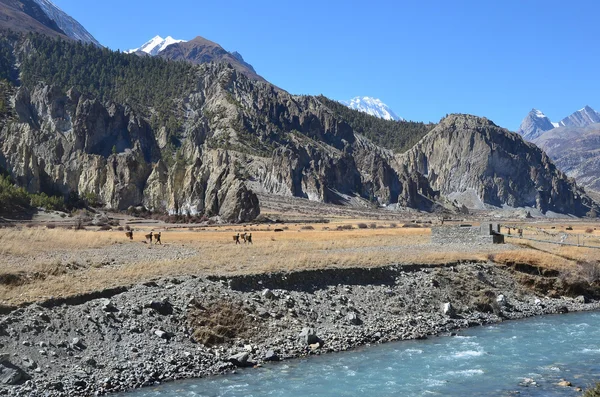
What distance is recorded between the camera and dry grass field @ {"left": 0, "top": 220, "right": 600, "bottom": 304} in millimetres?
24781

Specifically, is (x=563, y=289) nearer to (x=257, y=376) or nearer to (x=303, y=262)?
(x=303, y=262)

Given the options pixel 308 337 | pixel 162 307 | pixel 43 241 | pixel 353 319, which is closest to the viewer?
pixel 308 337

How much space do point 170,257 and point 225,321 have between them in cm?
1115

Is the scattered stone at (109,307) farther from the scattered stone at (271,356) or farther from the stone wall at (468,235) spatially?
the stone wall at (468,235)

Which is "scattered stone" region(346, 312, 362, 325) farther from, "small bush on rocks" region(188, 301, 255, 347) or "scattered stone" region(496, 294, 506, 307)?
"scattered stone" region(496, 294, 506, 307)

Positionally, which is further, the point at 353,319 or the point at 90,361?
the point at 353,319

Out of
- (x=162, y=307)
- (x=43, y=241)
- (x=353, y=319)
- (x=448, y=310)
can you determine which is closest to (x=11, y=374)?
(x=162, y=307)

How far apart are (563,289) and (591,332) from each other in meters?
8.39

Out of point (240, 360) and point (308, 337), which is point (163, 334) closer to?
point (240, 360)

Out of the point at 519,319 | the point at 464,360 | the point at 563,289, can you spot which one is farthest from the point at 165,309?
the point at 563,289

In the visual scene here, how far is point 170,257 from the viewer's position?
33.8m

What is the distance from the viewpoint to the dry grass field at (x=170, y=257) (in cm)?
2478

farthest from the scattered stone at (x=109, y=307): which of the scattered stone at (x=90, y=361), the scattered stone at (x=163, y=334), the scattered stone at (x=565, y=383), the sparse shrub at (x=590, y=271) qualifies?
the sparse shrub at (x=590, y=271)

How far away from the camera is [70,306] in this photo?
862 inches
